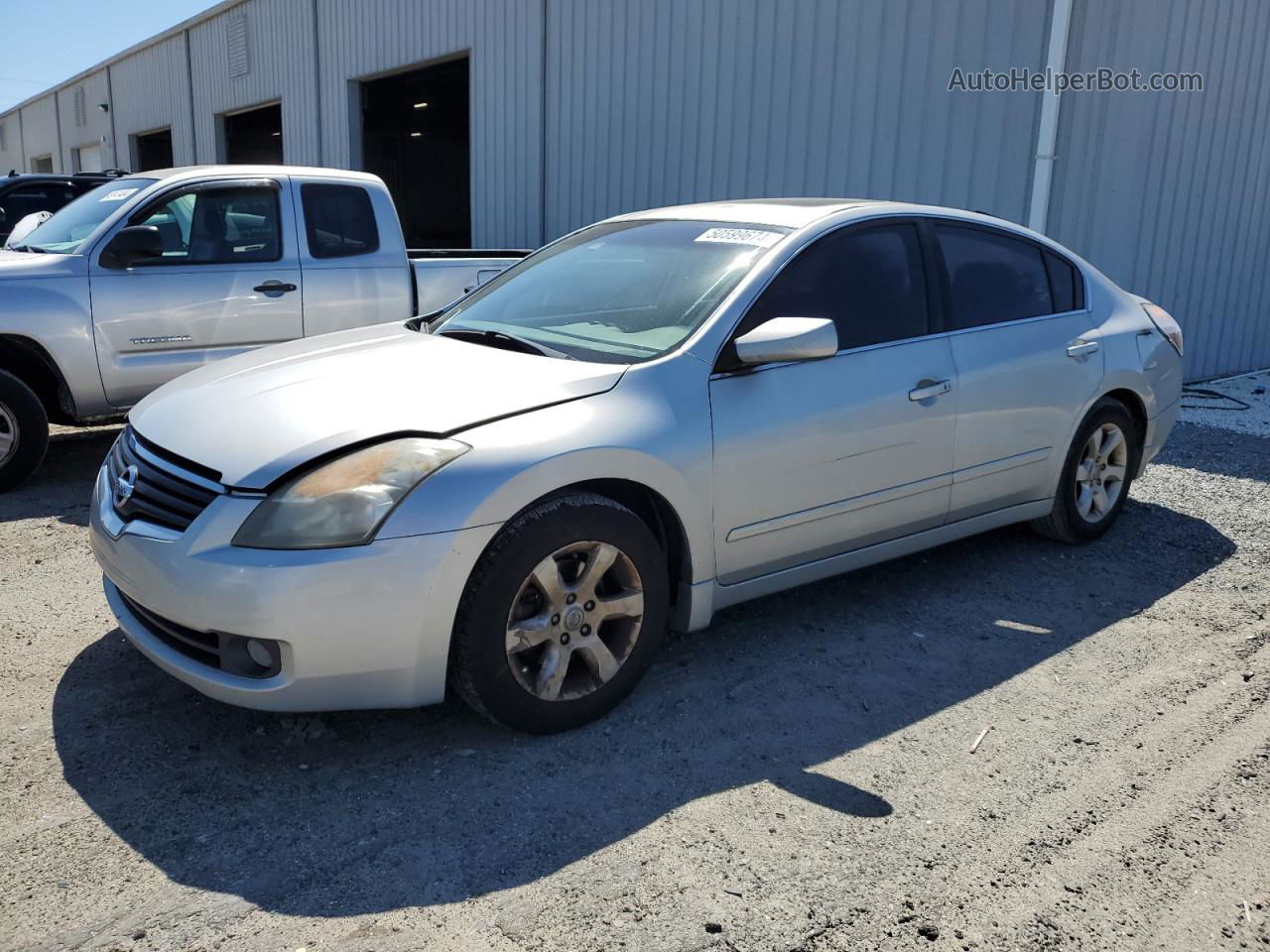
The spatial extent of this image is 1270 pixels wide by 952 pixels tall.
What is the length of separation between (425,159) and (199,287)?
2389 cm

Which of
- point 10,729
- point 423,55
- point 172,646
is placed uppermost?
point 423,55

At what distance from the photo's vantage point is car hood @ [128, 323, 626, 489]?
3008 mm

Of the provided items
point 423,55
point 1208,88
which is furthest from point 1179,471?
point 423,55

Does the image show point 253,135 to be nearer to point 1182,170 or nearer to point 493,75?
point 493,75

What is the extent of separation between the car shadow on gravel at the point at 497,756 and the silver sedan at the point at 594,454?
24 cm

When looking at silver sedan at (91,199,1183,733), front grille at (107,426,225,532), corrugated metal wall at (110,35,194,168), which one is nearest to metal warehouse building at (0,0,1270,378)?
silver sedan at (91,199,1183,733)

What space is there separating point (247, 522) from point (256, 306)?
409 cm

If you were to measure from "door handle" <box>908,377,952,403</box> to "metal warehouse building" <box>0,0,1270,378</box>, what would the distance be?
4.73 m

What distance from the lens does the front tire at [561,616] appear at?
3.00 meters

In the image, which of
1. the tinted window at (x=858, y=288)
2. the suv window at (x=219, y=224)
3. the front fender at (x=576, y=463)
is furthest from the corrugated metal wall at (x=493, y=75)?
the front fender at (x=576, y=463)

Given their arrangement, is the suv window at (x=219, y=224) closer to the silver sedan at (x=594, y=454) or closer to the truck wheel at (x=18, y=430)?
the truck wheel at (x=18, y=430)

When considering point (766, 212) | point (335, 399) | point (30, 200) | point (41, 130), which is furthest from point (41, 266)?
point (41, 130)

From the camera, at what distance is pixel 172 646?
308cm

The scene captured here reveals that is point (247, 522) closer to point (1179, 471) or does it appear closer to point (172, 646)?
point (172, 646)
